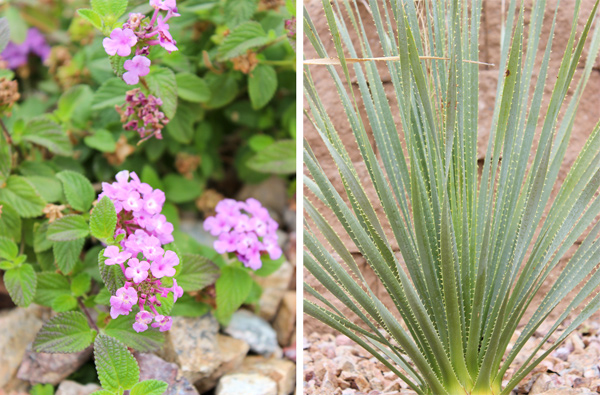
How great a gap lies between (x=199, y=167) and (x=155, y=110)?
1.32ft

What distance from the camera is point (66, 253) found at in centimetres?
91

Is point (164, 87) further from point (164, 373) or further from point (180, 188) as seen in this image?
point (164, 373)

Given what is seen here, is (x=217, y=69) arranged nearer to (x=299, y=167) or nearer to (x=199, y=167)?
(x=199, y=167)

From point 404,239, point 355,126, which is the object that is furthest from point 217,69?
point 404,239

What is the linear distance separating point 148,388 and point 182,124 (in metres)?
0.56

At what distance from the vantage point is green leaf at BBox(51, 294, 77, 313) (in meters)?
0.91

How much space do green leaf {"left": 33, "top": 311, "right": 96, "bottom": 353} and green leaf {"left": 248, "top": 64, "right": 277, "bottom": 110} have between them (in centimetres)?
51

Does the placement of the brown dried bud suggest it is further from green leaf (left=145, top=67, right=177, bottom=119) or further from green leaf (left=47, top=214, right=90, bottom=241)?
green leaf (left=47, top=214, right=90, bottom=241)

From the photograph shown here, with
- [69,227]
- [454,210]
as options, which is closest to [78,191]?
[69,227]

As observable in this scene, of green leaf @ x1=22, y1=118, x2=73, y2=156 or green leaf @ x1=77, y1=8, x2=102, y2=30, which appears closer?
green leaf @ x1=77, y1=8, x2=102, y2=30

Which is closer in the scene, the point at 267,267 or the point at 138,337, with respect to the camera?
the point at 138,337

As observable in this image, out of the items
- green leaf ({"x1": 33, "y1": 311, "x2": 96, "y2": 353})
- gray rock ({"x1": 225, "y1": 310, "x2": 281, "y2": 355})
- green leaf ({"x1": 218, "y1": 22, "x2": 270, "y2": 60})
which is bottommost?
gray rock ({"x1": 225, "y1": 310, "x2": 281, "y2": 355})

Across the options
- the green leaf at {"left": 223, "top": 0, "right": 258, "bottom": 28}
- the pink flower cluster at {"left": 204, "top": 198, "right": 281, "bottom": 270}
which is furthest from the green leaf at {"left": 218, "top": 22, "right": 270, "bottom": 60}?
the pink flower cluster at {"left": 204, "top": 198, "right": 281, "bottom": 270}

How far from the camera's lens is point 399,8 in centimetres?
71
